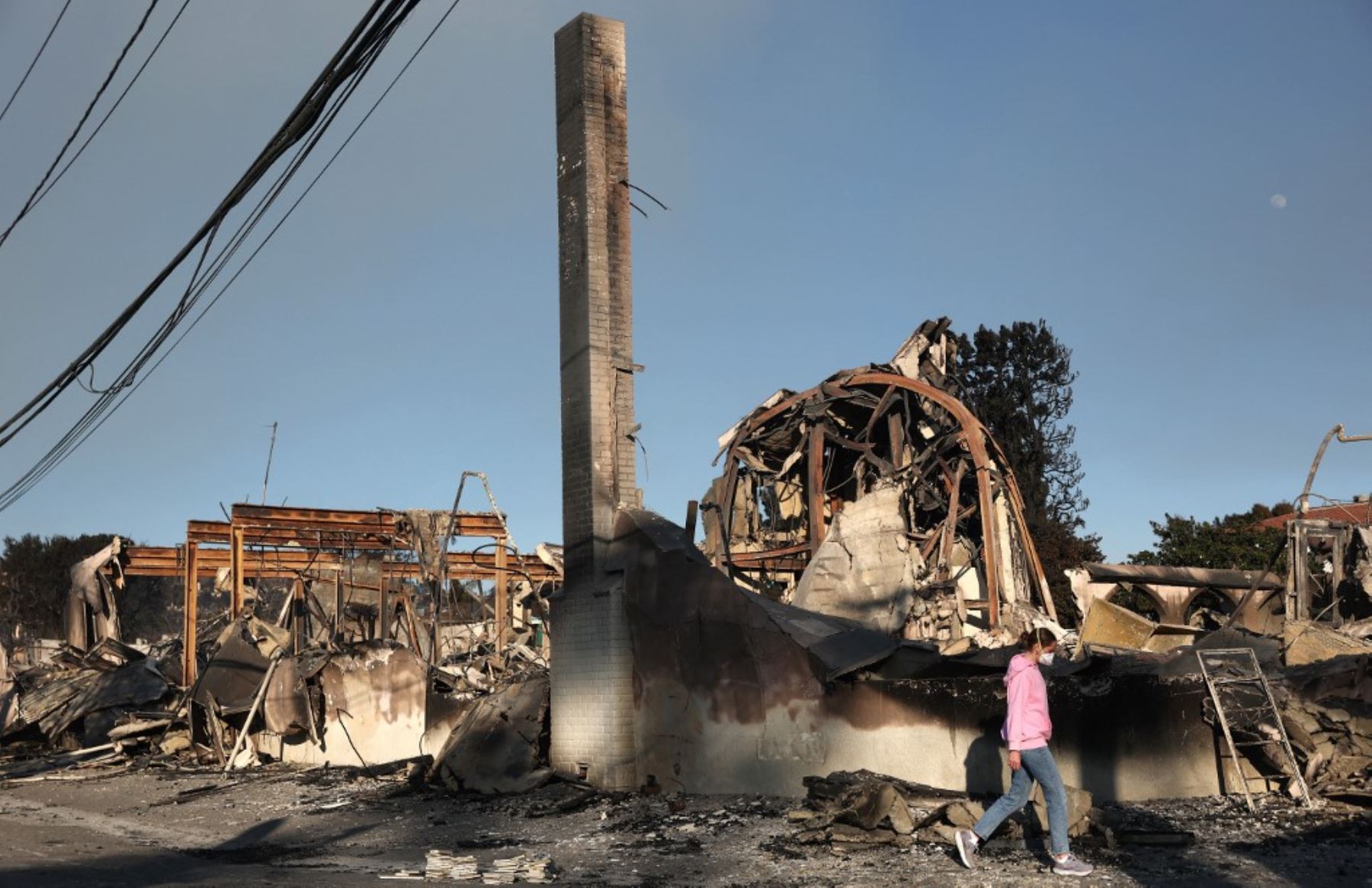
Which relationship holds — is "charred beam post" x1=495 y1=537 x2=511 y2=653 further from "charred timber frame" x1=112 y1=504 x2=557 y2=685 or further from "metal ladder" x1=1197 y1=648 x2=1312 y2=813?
"metal ladder" x1=1197 y1=648 x2=1312 y2=813

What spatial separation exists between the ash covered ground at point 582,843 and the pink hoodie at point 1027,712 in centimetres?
88

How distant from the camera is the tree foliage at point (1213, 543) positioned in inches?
1483

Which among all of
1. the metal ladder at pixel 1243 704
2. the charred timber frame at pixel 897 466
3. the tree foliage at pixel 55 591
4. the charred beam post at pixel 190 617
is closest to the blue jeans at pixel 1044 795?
the metal ladder at pixel 1243 704

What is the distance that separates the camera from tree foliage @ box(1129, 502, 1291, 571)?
37.7m

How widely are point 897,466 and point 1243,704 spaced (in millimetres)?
11932

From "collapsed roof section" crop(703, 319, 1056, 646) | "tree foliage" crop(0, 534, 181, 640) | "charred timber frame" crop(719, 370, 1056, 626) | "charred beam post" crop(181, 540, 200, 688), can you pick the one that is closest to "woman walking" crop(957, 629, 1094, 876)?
"collapsed roof section" crop(703, 319, 1056, 646)

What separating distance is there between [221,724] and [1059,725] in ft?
49.1

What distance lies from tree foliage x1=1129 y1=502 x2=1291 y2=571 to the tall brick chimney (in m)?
25.9

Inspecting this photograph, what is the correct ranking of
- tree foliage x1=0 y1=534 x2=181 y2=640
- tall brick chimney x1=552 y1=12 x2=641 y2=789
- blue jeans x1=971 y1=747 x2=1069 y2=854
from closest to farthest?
blue jeans x1=971 y1=747 x2=1069 y2=854 < tall brick chimney x1=552 y1=12 x2=641 y2=789 < tree foliage x1=0 y1=534 x2=181 y2=640

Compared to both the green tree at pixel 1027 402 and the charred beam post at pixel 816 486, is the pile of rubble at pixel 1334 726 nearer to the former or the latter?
the charred beam post at pixel 816 486

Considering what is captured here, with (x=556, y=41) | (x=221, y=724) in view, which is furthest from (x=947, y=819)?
(x=221, y=724)

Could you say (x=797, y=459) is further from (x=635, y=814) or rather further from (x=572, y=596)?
(x=635, y=814)

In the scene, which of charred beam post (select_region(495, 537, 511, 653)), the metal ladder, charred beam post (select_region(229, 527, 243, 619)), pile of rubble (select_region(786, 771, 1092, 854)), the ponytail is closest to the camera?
the ponytail

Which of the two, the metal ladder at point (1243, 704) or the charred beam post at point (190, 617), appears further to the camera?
the charred beam post at point (190, 617)
